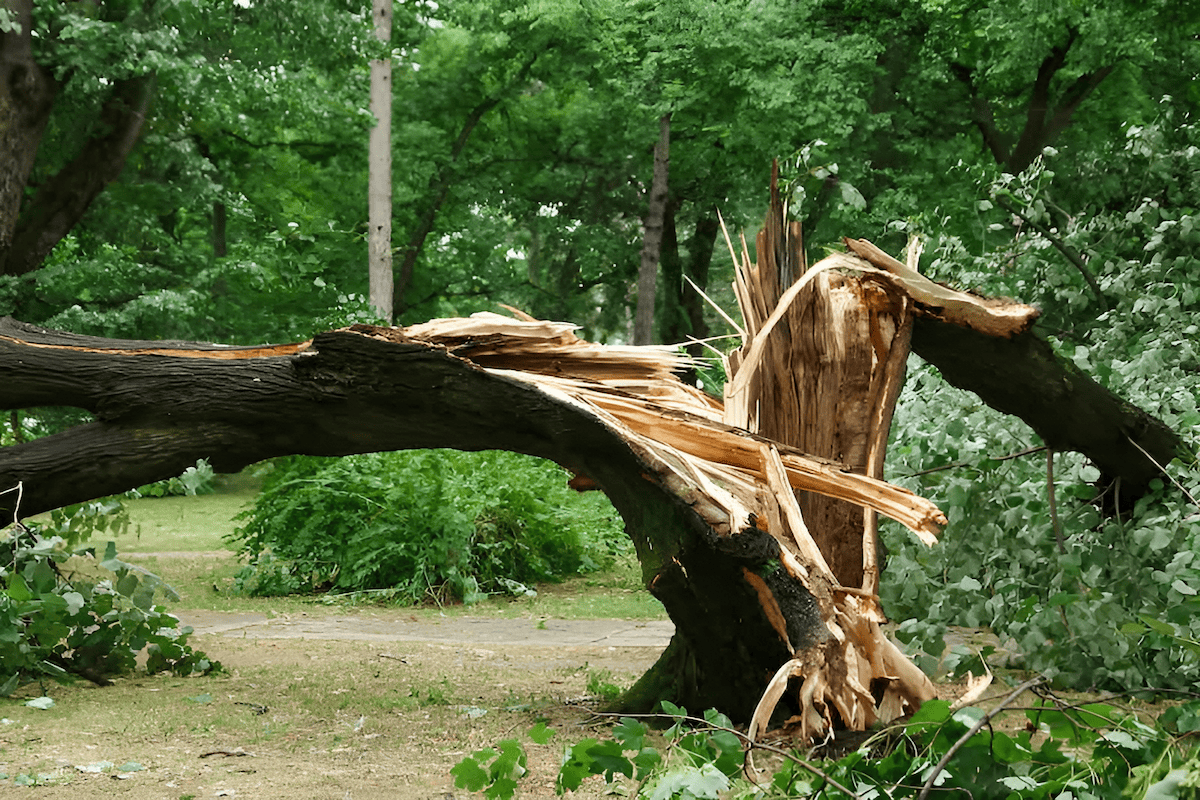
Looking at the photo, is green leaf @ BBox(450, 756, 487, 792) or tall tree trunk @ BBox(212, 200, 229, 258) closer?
green leaf @ BBox(450, 756, 487, 792)

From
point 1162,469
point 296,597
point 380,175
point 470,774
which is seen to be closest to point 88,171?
point 380,175

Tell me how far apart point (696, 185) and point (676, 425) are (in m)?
18.1

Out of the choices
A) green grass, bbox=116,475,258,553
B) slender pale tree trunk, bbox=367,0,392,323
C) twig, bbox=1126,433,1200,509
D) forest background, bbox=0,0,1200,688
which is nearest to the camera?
twig, bbox=1126,433,1200,509

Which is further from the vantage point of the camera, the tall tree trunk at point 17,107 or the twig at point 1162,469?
the tall tree trunk at point 17,107

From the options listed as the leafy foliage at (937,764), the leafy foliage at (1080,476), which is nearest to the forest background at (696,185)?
the leafy foliage at (1080,476)

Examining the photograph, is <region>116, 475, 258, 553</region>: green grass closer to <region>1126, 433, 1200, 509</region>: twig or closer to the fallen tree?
the fallen tree

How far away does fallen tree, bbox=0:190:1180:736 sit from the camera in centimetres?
334

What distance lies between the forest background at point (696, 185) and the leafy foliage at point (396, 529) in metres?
2.24

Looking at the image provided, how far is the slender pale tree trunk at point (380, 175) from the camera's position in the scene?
1545cm

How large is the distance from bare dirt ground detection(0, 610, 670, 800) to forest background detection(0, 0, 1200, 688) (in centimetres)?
149

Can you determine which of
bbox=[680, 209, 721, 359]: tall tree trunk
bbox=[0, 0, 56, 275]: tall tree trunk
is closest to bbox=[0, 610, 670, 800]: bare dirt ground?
bbox=[0, 0, 56, 275]: tall tree trunk

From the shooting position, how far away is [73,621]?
4578 mm

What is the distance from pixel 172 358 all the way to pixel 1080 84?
53.2 feet

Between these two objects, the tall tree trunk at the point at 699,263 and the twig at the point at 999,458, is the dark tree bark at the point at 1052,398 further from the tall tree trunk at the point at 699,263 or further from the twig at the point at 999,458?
the tall tree trunk at the point at 699,263
